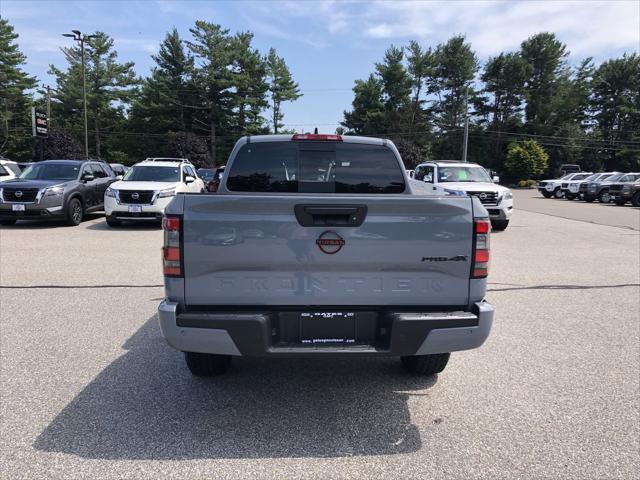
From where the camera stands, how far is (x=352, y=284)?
117 inches

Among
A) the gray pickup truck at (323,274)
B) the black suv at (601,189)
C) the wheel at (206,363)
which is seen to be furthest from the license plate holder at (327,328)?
the black suv at (601,189)

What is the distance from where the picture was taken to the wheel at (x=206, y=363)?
365 cm

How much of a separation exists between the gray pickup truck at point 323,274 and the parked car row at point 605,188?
2692cm

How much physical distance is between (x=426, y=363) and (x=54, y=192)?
39.6ft

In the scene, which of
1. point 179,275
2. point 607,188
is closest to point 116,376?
point 179,275

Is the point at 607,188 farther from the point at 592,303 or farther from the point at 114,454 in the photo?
the point at 114,454

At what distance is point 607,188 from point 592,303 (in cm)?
2535

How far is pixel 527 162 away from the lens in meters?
55.2

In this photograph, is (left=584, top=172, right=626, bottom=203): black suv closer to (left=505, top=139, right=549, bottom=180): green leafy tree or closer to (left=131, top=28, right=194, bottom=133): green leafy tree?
(left=505, top=139, right=549, bottom=180): green leafy tree

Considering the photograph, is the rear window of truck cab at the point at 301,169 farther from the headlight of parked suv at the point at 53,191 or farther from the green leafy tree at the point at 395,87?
the green leafy tree at the point at 395,87

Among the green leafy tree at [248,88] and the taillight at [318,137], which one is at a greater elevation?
the green leafy tree at [248,88]

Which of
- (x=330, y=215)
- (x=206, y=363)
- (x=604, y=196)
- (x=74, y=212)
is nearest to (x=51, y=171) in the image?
(x=74, y=212)

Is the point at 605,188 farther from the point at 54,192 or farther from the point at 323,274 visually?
the point at 323,274

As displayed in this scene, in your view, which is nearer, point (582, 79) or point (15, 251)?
point (15, 251)
